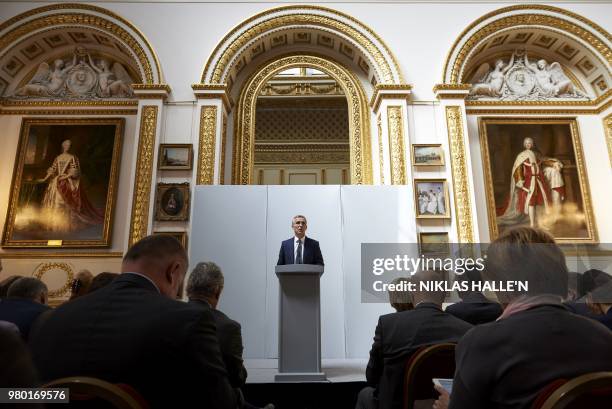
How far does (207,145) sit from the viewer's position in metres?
9.57

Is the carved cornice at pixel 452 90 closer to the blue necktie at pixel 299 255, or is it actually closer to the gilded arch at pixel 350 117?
the gilded arch at pixel 350 117

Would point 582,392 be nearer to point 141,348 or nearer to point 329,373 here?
point 141,348

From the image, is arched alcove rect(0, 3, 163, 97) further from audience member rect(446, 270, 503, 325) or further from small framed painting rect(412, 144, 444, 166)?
audience member rect(446, 270, 503, 325)

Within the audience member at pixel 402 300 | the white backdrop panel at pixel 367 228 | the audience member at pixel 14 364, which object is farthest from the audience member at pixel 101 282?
the white backdrop panel at pixel 367 228

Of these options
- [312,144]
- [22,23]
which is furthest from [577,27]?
[22,23]

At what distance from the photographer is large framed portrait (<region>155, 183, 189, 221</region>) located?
907 cm

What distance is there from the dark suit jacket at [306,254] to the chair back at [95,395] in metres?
4.89

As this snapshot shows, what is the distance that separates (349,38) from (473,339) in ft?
31.9

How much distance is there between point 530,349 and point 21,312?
11.1 feet

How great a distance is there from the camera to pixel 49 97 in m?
10.5

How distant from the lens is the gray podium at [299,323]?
471 centimetres

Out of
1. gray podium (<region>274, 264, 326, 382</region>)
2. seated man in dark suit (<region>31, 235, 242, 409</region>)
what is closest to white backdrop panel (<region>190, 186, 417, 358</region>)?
gray podium (<region>274, 264, 326, 382</region>)

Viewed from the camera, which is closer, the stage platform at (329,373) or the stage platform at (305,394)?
the stage platform at (305,394)

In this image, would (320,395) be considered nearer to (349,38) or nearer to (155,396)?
(155,396)
